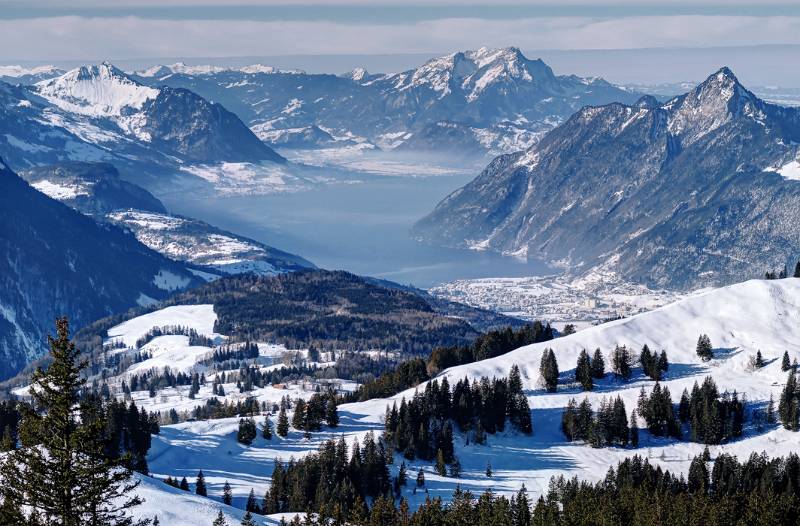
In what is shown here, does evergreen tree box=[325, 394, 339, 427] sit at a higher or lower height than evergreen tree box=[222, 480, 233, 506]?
higher

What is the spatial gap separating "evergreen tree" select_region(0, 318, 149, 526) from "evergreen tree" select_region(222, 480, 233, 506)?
295ft

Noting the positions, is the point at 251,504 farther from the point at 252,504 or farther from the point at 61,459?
the point at 61,459

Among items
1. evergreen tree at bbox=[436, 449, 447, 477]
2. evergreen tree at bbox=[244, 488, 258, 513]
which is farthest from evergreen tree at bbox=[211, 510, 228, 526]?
evergreen tree at bbox=[436, 449, 447, 477]

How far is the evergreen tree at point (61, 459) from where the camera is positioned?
51500 mm

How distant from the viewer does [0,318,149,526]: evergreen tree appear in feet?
169

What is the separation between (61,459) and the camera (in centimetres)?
5219

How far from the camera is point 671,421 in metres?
188

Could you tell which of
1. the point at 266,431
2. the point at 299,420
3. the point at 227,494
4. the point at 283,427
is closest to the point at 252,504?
the point at 227,494

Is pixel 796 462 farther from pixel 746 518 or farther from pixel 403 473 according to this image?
A: pixel 403 473

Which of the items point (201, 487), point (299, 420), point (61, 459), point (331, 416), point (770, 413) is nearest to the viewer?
point (61, 459)

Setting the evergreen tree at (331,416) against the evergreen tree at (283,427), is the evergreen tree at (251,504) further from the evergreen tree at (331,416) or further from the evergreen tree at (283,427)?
the evergreen tree at (331,416)

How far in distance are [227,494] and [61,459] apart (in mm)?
94097

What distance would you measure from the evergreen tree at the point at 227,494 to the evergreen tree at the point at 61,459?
295 ft

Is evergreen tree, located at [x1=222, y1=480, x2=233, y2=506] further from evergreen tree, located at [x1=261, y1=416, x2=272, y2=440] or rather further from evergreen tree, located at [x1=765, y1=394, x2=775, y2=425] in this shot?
evergreen tree, located at [x1=765, y1=394, x2=775, y2=425]
